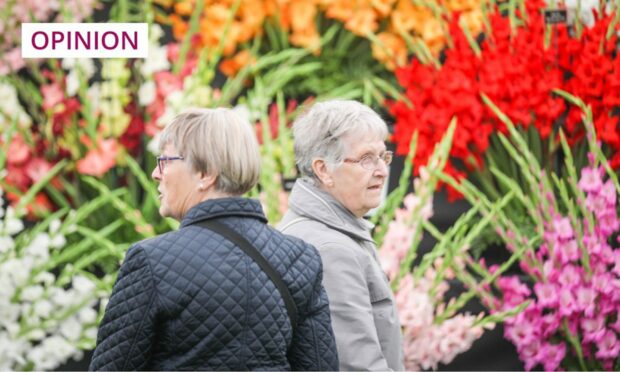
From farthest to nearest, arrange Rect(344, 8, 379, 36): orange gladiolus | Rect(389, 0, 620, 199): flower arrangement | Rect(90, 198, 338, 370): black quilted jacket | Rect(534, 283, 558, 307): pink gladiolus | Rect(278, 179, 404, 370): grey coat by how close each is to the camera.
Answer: Rect(344, 8, 379, 36): orange gladiolus
Rect(389, 0, 620, 199): flower arrangement
Rect(534, 283, 558, 307): pink gladiolus
Rect(278, 179, 404, 370): grey coat
Rect(90, 198, 338, 370): black quilted jacket

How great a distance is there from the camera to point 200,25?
3486 mm

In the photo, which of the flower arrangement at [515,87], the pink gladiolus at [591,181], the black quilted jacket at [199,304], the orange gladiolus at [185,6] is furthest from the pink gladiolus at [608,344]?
the orange gladiolus at [185,6]

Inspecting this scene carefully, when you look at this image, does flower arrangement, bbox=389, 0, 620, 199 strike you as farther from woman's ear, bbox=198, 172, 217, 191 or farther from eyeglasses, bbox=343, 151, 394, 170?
woman's ear, bbox=198, 172, 217, 191

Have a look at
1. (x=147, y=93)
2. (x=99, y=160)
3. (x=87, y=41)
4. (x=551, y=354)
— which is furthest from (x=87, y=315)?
(x=551, y=354)

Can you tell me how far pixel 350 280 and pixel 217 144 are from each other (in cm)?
38

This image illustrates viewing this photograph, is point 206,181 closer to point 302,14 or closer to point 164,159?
point 164,159

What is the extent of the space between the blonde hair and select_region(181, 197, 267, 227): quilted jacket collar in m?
0.02

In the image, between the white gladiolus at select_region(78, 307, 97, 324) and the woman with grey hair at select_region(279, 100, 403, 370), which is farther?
the white gladiolus at select_region(78, 307, 97, 324)

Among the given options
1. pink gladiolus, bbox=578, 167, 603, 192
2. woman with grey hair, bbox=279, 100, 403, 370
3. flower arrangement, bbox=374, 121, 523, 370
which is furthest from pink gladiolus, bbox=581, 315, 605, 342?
woman with grey hair, bbox=279, 100, 403, 370

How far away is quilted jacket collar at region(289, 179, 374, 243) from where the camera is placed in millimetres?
1899

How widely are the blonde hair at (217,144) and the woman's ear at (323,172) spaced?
0.33 m

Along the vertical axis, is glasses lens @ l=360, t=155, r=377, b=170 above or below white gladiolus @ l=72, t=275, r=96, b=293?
above

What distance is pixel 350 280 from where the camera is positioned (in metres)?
1.81

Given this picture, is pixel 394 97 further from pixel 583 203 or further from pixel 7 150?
pixel 7 150
